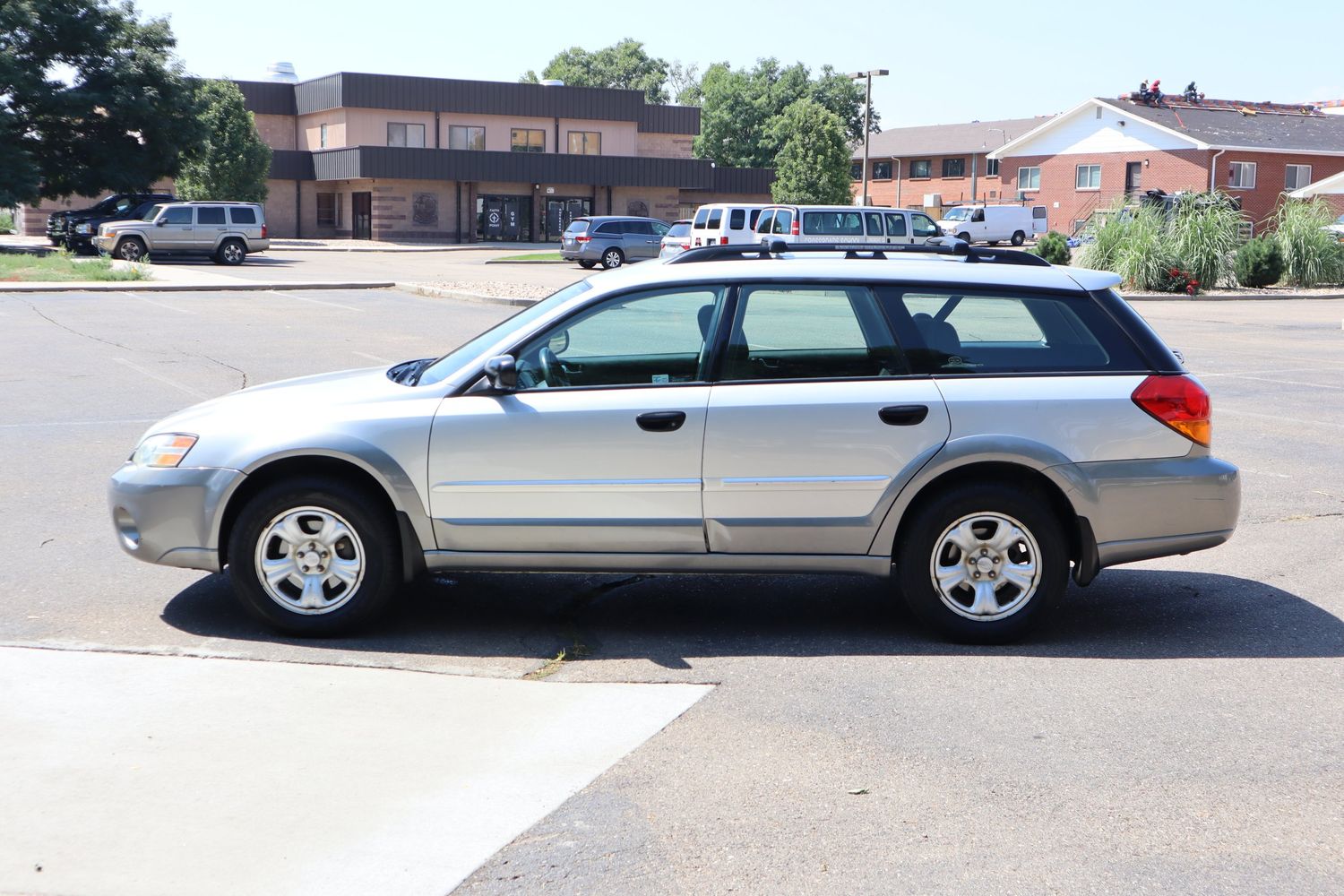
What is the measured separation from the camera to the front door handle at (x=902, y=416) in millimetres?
5719

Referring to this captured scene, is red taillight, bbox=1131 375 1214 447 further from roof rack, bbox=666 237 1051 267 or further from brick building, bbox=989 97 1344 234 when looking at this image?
brick building, bbox=989 97 1344 234

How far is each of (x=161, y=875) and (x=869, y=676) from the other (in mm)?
2795

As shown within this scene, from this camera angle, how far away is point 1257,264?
3572 centimetres

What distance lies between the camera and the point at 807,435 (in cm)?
570

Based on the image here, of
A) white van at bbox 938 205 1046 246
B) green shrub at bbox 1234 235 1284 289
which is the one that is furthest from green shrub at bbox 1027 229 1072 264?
white van at bbox 938 205 1046 246

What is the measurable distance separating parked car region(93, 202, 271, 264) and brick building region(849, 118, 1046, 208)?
47.9 m

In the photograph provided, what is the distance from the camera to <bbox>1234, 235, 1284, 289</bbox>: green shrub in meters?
35.7

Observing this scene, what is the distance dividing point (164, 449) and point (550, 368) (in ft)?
5.55

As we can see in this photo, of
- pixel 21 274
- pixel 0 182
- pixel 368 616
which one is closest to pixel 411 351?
pixel 368 616

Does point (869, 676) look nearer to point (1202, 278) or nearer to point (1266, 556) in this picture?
point (1266, 556)

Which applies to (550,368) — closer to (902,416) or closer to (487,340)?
(487,340)

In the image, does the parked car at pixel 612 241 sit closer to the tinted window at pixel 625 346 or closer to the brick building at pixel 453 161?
the brick building at pixel 453 161

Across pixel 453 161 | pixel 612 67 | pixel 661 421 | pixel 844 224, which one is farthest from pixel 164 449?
pixel 612 67

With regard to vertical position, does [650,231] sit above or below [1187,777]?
above
